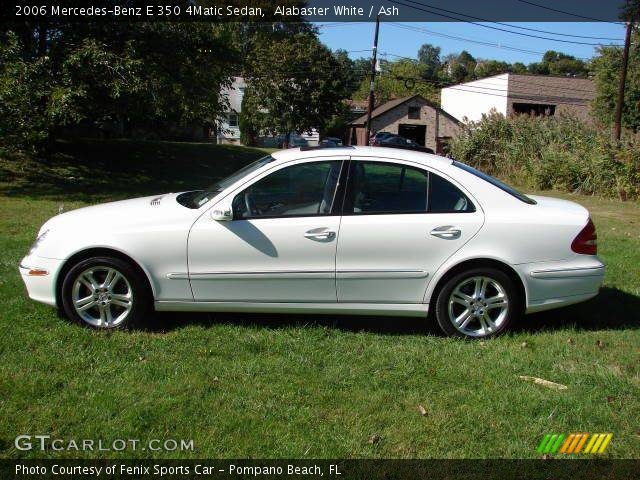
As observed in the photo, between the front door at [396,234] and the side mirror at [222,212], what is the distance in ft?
2.91

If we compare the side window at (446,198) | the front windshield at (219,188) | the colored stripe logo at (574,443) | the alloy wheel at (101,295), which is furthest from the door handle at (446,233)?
the alloy wheel at (101,295)

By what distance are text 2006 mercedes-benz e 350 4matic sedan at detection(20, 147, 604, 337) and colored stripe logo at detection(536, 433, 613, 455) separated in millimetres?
1580

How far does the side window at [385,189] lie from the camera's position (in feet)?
16.9

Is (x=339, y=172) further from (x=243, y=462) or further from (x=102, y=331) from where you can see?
(x=243, y=462)

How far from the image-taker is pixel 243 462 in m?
3.25

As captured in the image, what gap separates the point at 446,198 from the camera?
5.22m

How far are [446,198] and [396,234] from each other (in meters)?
0.55

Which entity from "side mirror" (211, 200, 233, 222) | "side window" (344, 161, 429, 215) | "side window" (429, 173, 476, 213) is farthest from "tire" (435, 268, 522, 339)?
"side mirror" (211, 200, 233, 222)

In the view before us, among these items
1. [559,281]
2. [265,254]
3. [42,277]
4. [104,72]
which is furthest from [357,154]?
[104,72]

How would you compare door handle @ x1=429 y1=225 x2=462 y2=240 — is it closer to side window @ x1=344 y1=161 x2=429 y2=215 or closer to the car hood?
side window @ x1=344 y1=161 x2=429 y2=215

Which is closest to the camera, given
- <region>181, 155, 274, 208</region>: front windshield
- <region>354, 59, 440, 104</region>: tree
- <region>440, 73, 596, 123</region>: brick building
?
<region>181, 155, 274, 208</region>: front windshield

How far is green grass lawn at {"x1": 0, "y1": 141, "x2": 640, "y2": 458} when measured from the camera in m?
3.51

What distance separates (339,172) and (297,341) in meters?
1.41

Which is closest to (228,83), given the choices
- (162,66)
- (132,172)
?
(162,66)
